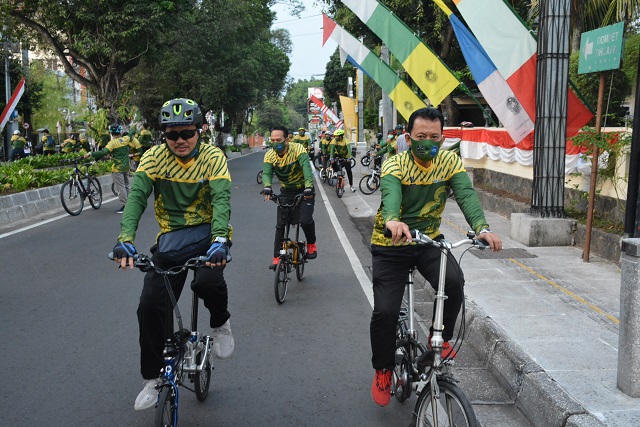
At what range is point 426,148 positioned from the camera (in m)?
4.06

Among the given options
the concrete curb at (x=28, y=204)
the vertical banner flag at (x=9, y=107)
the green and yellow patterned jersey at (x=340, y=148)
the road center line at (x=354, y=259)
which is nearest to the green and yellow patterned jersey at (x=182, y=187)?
the road center line at (x=354, y=259)

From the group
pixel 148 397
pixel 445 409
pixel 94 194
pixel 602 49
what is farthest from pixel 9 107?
pixel 445 409

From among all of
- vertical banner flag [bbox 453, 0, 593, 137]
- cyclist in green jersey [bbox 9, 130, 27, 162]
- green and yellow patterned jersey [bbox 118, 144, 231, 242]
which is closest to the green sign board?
vertical banner flag [bbox 453, 0, 593, 137]

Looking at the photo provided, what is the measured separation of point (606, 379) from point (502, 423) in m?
0.81

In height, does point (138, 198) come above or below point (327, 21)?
below

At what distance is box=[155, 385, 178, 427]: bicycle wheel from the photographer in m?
3.50

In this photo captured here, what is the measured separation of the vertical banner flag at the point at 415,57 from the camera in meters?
13.1

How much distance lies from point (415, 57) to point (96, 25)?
1692 centimetres

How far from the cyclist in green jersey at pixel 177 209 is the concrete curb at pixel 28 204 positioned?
403 inches

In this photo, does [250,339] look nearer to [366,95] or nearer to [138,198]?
[138,198]

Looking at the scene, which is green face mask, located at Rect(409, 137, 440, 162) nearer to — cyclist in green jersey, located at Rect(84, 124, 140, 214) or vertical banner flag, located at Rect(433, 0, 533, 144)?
vertical banner flag, located at Rect(433, 0, 533, 144)

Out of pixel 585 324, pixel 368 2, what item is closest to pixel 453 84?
pixel 368 2

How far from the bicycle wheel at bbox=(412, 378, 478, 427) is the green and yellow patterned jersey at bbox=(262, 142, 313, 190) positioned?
4652mm

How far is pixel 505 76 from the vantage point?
33.4 ft
